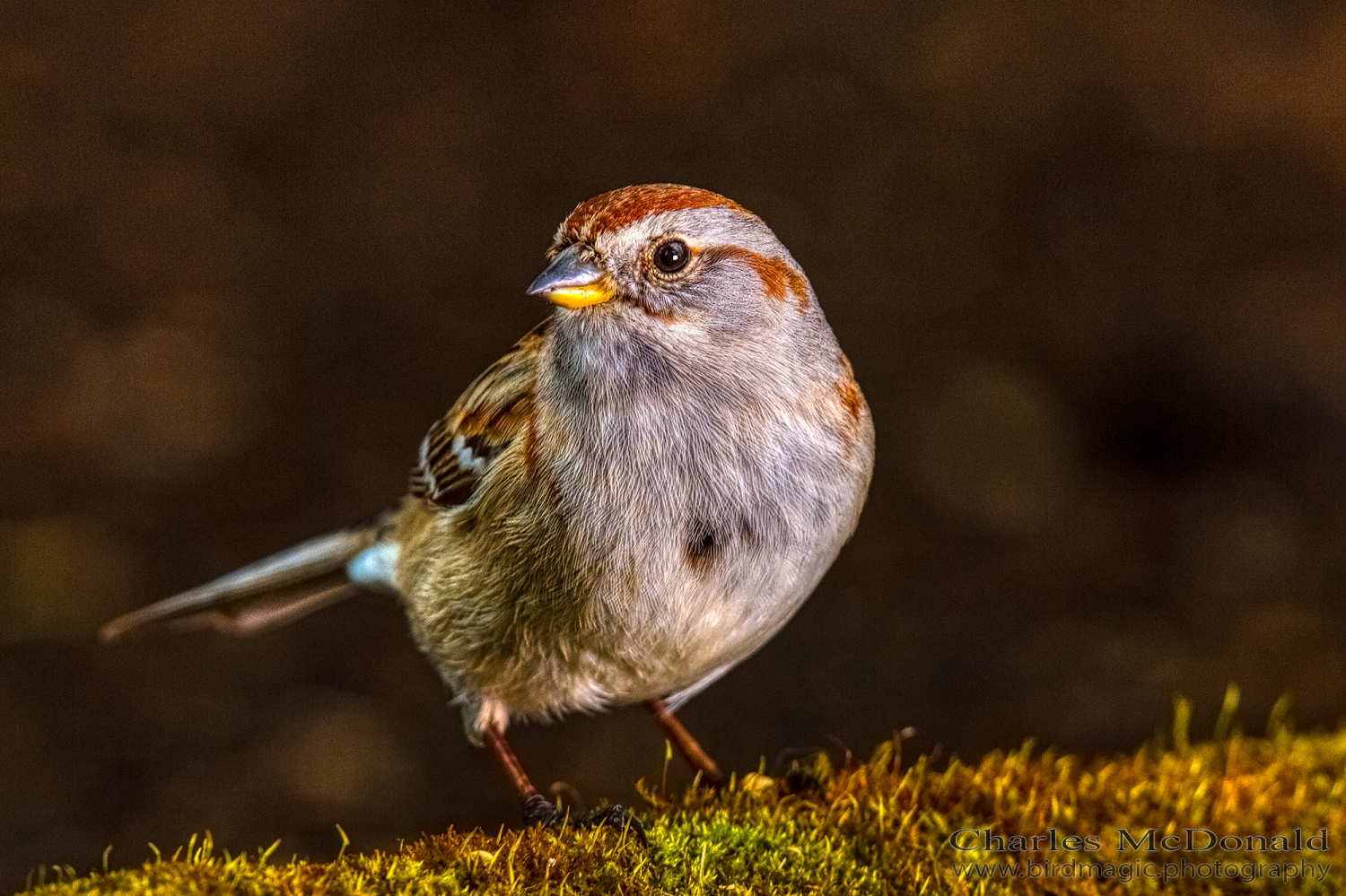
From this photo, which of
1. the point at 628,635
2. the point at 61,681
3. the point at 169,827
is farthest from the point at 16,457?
the point at 628,635

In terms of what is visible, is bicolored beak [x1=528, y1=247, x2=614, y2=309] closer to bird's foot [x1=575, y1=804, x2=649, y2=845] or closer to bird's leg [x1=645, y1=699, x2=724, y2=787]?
bird's foot [x1=575, y1=804, x2=649, y2=845]

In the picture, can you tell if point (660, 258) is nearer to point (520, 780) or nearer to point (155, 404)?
point (520, 780)

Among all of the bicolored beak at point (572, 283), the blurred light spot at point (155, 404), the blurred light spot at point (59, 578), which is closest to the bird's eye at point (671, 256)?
the bicolored beak at point (572, 283)

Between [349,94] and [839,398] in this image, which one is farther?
[349,94]

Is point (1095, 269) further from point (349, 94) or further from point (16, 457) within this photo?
point (16, 457)

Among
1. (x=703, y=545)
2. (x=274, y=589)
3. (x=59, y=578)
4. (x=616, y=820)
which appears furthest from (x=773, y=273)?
(x=59, y=578)

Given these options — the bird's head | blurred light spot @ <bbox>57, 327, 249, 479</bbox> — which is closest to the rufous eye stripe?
the bird's head
